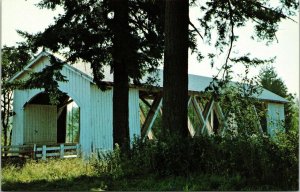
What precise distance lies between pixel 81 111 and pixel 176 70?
11237 mm

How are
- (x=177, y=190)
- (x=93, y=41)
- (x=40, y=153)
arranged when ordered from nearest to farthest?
(x=177, y=190) → (x=93, y=41) → (x=40, y=153)

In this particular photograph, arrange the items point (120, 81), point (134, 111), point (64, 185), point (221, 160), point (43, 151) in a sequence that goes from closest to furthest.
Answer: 1. point (221, 160)
2. point (64, 185)
3. point (120, 81)
4. point (43, 151)
5. point (134, 111)

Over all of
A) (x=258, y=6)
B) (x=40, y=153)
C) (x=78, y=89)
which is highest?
(x=258, y=6)

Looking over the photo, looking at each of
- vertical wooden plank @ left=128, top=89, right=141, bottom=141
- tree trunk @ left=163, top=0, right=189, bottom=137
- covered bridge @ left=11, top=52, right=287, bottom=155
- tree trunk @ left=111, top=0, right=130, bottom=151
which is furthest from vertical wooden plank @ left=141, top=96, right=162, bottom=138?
tree trunk @ left=163, top=0, right=189, bottom=137

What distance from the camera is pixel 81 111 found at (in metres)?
19.7

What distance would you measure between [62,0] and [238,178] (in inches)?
329

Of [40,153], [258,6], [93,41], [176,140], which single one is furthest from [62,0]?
[40,153]

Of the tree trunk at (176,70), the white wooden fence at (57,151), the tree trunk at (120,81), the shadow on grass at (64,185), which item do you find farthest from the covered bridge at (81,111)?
the shadow on grass at (64,185)

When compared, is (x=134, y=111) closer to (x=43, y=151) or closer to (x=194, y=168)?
(x=43, y=151)

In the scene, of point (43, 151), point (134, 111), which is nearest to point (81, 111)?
point (43, 151)

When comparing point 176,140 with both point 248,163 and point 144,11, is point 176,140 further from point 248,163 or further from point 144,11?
point 144,11

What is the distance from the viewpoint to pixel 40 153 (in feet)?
65.7

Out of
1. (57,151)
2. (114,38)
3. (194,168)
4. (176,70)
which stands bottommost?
(57,151)

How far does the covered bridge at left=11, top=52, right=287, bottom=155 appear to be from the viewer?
1962 centimetres
